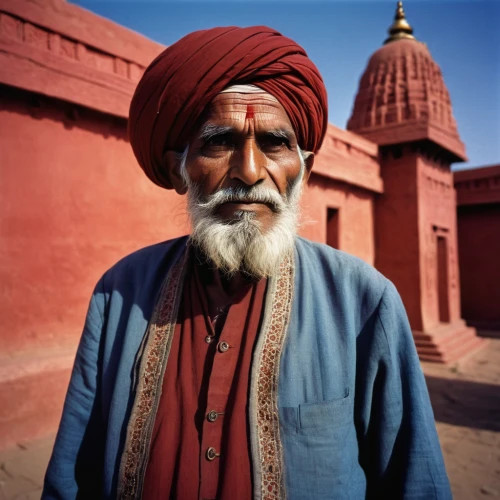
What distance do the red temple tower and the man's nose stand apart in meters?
6.45

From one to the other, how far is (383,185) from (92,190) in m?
5.55

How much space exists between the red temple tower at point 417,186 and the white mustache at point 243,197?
21.1 ft

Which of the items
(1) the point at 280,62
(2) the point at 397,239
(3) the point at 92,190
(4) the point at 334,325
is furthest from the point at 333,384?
(2) the point at 397,239

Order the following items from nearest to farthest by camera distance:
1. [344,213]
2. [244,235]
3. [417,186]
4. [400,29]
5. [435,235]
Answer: [244,235] → [344,213] → [417,186] → [435,235] → [400,29]

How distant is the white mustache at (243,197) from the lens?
1201 millimetres

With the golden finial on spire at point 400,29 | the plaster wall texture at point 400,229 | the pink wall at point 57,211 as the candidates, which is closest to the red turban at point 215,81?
the pink wall at point 57,211

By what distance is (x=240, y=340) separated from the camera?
1167 mm

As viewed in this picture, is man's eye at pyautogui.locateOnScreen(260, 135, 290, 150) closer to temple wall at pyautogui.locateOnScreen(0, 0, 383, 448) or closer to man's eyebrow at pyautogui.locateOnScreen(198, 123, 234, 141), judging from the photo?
man's eyebrow at pyautogui.locateOnScreen(198, 123, 234, 141)

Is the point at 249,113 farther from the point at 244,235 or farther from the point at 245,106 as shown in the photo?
the point at 244,235

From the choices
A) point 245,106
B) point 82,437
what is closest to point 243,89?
point 245,106

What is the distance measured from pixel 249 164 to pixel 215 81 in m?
0.33

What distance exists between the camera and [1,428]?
2.87 m

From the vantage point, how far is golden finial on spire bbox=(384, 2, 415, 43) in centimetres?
881

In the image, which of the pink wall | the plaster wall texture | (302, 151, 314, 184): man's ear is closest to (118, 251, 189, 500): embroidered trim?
(302, 151, 314, 184): man's ear
